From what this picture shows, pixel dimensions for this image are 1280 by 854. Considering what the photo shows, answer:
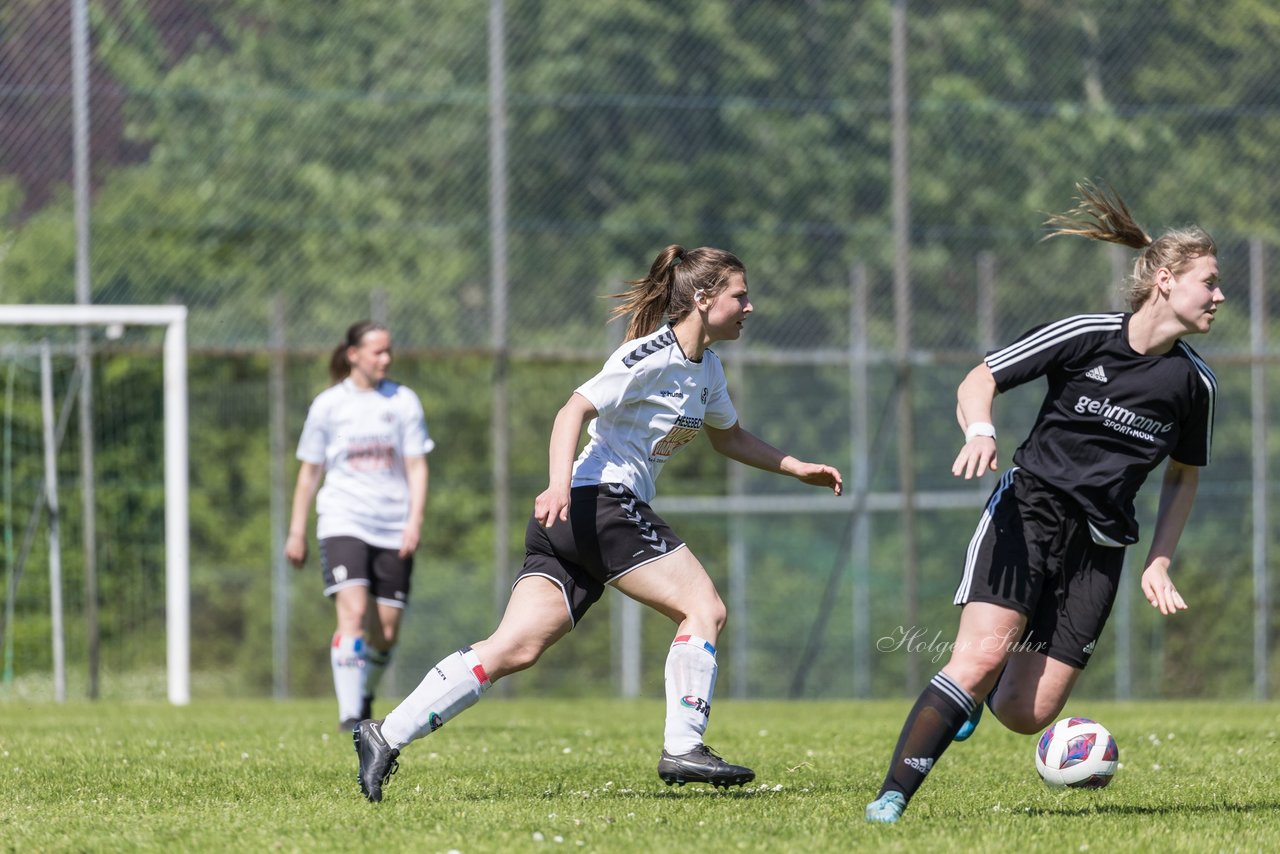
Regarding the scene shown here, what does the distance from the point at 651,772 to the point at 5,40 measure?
10.0 m

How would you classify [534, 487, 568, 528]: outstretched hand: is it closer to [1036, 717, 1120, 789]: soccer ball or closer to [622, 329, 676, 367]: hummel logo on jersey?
[622, 329, 676, 367]: hummel logo on jersey

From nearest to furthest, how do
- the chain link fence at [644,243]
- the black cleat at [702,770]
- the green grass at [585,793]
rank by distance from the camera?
the green grass at [585,793]
the black cleat at [702,770]
the chain link fence at [644,243]

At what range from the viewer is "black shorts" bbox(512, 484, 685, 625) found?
5.68 meters

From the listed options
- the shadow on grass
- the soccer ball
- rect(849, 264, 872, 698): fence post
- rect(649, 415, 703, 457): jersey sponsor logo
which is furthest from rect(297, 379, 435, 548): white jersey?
rect(849, 264, 872, 698): fence post

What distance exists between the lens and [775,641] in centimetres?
1497

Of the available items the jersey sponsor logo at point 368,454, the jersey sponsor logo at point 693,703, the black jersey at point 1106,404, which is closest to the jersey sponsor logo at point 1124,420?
the black jersey at point 1106,404

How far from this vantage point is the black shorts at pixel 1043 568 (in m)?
5.43

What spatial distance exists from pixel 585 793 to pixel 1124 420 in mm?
2214

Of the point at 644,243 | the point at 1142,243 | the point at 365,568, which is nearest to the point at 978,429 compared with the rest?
the point at 1142,243

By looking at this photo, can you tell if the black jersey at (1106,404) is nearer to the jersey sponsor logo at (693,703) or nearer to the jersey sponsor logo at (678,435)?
the jersey sponsor logo at (678,435)

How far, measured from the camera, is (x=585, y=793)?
6004mm

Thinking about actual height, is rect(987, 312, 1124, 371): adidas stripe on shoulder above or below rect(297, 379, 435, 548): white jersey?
above

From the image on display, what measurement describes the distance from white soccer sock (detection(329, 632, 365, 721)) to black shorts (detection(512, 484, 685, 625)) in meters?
3.33

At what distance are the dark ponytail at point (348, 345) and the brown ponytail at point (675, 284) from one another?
3.41 m
